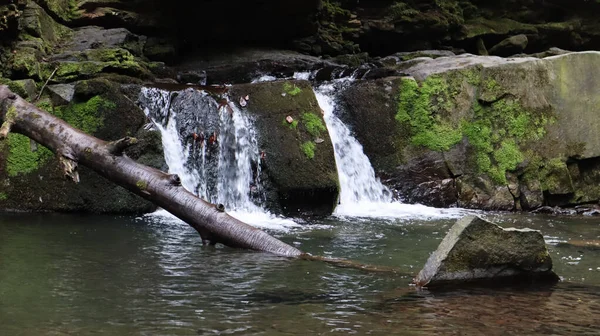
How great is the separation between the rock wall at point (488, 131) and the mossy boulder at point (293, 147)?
145cm

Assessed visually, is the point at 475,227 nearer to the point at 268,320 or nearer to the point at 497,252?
the point at 497,252

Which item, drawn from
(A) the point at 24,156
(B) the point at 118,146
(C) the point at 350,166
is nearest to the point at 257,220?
(C) the point at 350,166

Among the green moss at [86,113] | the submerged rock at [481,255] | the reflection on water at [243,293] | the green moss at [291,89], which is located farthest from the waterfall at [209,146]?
the submerged rock at [481,255]

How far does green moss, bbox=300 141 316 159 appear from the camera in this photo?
38.1ft

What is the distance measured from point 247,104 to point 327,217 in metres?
2.47

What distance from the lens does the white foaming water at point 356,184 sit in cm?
1176

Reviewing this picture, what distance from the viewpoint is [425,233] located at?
9.62 m

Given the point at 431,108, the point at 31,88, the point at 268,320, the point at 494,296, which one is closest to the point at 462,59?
the point at 431,108

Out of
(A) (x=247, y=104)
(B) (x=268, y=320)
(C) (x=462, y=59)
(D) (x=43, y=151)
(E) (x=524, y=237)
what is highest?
(C) (x=462, y=59)

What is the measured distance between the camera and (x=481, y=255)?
609 cm

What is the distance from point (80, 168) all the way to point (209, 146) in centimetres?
208

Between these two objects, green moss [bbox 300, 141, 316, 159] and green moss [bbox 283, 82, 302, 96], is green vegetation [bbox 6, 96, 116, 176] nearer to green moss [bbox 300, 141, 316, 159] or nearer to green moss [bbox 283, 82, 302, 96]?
green moss [bbox 283, 82, 302, 96]

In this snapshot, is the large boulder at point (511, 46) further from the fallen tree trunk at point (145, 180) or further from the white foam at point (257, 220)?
the fallen tree trunk at point (145, 180)

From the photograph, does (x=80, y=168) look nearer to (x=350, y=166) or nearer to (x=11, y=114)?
(x=11, y=114)
